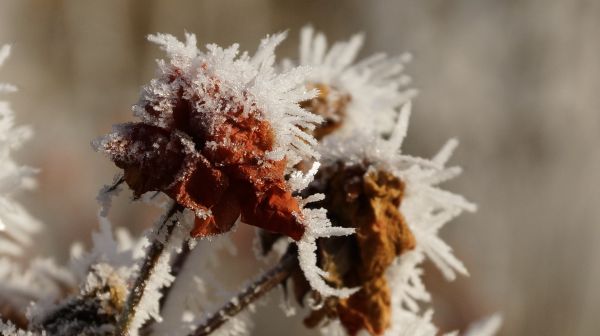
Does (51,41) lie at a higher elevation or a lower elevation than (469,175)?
higher

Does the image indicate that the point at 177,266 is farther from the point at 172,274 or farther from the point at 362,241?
the point at 362,241

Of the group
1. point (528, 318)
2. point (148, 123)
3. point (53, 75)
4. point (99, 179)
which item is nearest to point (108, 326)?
point (148, 123)

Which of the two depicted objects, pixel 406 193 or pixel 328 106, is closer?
pixel 406 193

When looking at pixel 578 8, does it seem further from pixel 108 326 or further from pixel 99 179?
pixel 108 326

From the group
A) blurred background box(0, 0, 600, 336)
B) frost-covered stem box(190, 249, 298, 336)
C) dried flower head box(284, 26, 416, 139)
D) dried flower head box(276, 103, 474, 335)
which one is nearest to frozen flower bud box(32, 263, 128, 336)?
frost-covered stem box(190, 249, 298, 336)

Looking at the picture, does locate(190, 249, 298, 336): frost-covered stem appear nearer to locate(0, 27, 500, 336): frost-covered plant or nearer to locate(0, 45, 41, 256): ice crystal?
locate(0, 27, 500, 336): frost-covered plant

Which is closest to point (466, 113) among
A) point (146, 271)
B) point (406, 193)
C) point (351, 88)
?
point (351, 88)

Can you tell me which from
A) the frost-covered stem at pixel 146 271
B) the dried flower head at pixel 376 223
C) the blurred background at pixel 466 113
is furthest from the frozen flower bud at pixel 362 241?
the blurred background at pixel 466 113
